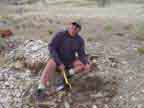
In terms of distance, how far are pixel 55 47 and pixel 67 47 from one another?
208 mm

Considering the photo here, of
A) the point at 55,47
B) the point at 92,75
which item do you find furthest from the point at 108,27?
the point at 55,47

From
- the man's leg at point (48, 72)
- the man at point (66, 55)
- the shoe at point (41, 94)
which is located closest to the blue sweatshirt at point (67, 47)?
the man at point (66, 55)

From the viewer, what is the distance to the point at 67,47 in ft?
20.6

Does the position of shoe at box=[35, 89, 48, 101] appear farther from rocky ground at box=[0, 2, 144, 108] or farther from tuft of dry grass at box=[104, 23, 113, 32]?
tuft of dry grass at box=[104, 23, 113, 32]

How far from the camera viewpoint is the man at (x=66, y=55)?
6070mm

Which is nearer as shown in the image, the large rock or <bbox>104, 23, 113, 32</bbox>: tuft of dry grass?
the large rock

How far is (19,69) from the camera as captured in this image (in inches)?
275

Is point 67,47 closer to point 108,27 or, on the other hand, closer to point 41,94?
point 41,94

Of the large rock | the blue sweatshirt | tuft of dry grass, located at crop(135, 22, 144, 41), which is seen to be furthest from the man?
tuft of dry grass, located at crop(135, 22, 144, 41)

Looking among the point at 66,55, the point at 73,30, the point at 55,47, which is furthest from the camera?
the point at 66,55

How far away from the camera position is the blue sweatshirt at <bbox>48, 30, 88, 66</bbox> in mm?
6160

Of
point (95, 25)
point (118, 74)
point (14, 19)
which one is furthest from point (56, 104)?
point (14, 19)

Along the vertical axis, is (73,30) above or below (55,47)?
above

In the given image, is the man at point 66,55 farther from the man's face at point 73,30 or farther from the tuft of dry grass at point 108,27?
the tuft of dry grass at point 108,27
